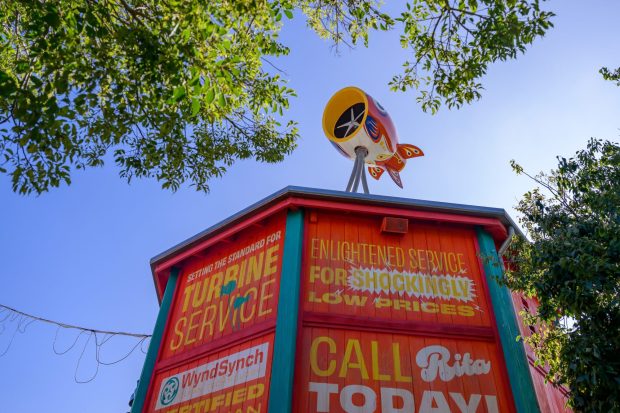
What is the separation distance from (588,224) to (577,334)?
165 centimetres

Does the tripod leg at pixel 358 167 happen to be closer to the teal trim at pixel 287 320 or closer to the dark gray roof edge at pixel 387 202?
the dark gray roof edge at pixel 387 202

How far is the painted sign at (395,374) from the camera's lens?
21.7 feet

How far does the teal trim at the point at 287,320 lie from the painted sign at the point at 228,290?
8.9 inches

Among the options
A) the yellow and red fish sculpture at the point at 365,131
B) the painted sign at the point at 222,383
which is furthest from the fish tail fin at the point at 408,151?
the painted sign at the point at 222,383

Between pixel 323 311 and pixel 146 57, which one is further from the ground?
pixel 146 57

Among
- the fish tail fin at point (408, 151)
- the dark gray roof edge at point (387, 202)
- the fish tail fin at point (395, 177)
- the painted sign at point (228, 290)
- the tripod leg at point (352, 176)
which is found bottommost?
the painted sign at point (228, 290)

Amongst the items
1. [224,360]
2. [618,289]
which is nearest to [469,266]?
[618,289]

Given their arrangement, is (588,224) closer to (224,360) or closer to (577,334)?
(577,334)

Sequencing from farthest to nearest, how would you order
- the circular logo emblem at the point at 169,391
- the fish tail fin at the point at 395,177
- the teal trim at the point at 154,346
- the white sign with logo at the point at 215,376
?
the fish tail fin at the point at 395,177 → the teal trim at the point at 154,346 → the circular logo emblem at the point at 169,391 → the white sign with logo at the point at 215,376

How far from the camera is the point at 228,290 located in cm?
854

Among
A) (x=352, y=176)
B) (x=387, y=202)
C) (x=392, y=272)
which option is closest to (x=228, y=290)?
(x=392, y=272)

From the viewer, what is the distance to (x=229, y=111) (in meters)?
8.19

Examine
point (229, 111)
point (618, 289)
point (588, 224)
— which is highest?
point (229, 111)

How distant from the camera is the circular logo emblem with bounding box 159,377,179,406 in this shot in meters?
7.91
